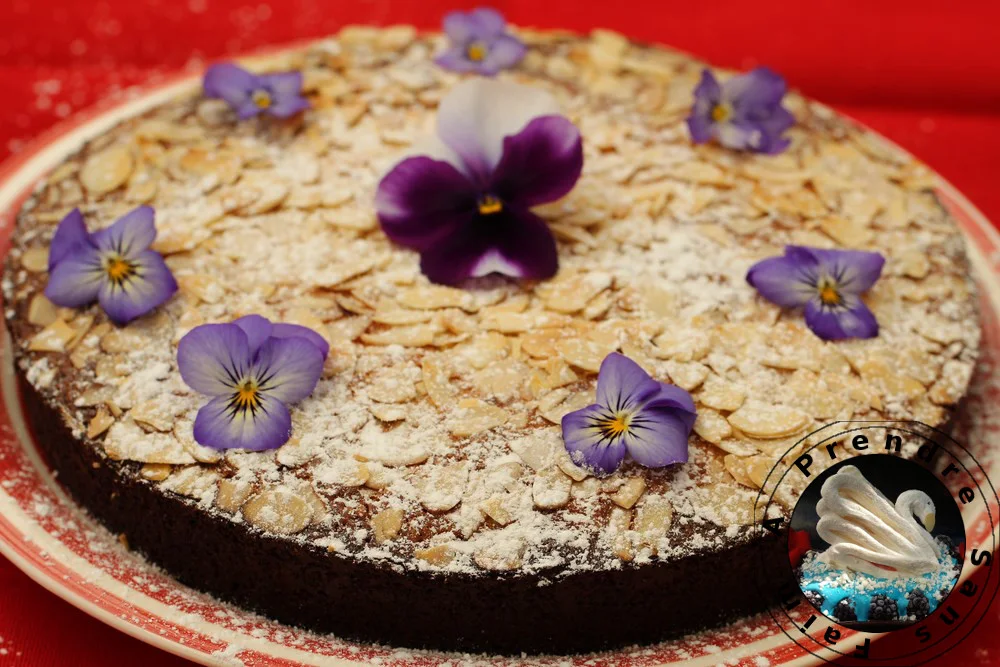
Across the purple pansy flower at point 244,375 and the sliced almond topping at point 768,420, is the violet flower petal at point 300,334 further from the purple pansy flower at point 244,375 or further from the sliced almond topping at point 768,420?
the sliced almond topping at point 768,420

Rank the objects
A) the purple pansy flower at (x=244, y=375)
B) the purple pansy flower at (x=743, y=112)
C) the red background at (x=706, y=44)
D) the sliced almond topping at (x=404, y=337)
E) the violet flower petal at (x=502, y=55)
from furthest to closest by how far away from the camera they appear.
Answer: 1. the red background at (x=706, y=44)
2. the violet flower petal at (x=502, y=55)
3. the purple pansy flower at (x=743, y=112)
4. the sliced almond topping at (x=404, y=337)
5. the purple pansy flower at (x=244, y=375)

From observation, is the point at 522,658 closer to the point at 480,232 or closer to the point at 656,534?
the point at 656,534

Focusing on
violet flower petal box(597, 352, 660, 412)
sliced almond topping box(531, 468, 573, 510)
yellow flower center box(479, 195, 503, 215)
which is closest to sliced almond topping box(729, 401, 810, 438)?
violet flower petal box(597, 352, 660, 412)

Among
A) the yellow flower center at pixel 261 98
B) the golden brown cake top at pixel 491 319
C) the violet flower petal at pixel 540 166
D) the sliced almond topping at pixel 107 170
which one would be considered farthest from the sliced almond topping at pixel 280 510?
the yellow flower center at pixel 261 98

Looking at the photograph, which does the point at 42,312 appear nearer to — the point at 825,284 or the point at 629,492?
the point at 629,492

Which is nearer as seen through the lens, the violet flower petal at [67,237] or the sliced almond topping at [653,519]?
the sliced almond topping at [653,519]
